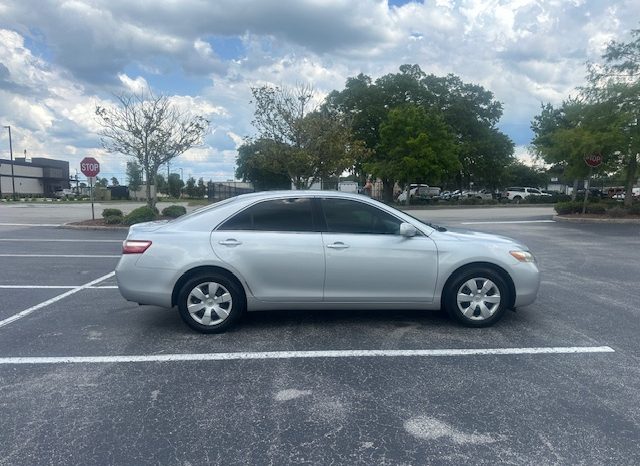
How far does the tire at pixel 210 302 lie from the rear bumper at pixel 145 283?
176 mm

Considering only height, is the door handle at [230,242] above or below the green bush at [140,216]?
above

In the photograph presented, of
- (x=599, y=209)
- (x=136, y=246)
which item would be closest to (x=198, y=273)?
(x=136, y=246)

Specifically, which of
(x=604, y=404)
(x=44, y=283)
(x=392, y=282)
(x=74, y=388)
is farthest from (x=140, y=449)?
(x=44, y=283)

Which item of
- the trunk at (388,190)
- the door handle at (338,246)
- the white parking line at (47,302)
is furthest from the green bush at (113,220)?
the trunk at (388,190)

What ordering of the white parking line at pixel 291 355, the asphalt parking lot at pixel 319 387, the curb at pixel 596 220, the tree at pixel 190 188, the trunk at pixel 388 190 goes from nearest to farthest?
the asphalt parking lot at pixel 319 387
the white parking line at pixel 291 355
the curb at pixel 596 220
the trunk at pixel 388 190
the tree at pixel 190 188

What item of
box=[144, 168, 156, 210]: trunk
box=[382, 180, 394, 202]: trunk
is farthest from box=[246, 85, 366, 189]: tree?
box=[382, 180, 394, 202]: trunk

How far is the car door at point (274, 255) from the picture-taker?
5.04 m

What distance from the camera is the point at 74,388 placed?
151 inches

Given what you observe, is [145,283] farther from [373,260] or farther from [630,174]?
[630,174]

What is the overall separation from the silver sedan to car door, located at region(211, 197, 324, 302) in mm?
11

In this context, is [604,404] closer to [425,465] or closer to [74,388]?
[425,465]

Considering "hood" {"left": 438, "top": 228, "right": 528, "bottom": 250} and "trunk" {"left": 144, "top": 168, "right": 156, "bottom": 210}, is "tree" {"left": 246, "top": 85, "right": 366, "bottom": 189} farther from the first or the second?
"hood" {"left": 438, "top": 228, "right": 528, "bottom": 250}

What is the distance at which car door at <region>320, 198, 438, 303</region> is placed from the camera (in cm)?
507

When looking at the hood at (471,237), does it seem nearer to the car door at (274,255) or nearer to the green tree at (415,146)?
the car door at (274,255)
